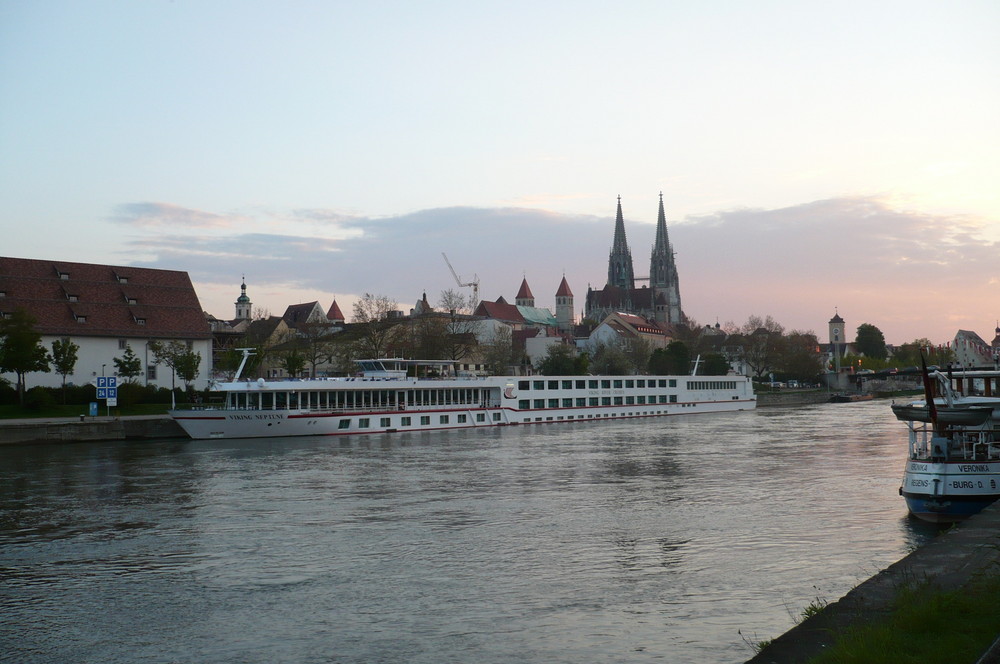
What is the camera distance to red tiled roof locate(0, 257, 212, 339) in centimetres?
7331

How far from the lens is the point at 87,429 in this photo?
172 ft

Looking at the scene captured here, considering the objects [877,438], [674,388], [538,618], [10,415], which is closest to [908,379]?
[674,388]

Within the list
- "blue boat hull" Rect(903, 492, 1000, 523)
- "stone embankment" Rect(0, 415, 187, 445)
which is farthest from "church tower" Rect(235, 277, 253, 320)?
"blue boat hull" Rect(903, 492, 1000, 523)

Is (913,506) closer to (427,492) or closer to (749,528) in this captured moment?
(749,528)

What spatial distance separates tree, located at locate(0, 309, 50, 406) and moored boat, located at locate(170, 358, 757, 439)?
11.5m

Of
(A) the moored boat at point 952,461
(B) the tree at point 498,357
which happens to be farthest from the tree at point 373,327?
(A) the moored boat at point 952,461

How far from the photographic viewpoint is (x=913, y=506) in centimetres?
2319

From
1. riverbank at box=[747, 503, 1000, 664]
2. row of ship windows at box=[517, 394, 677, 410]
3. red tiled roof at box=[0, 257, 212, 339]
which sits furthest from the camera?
row of ship windows at box=[517, 394, 677, 410]

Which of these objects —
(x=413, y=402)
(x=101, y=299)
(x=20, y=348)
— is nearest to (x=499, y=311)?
(x=101, y=299)

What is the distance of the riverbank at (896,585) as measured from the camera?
10633mm

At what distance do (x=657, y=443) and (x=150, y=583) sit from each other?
126 feet

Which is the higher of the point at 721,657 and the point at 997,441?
the point at 997,441

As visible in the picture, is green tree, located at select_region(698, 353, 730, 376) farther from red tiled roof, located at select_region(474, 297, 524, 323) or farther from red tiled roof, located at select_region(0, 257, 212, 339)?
red tiled roof, located at select_region(0, 257, 212, 339)

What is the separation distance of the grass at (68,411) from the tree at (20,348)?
1.17 metres
